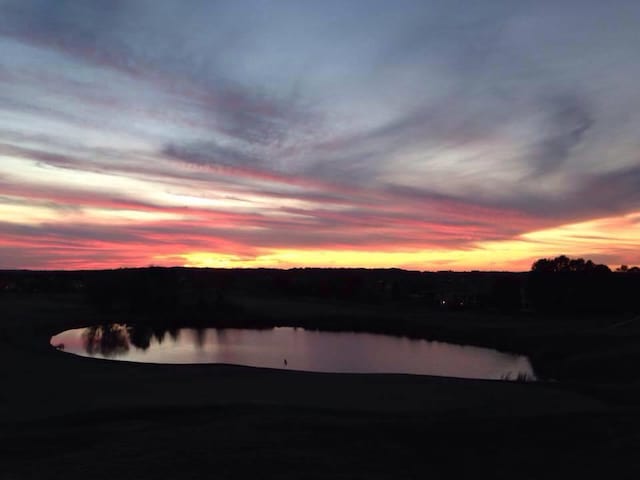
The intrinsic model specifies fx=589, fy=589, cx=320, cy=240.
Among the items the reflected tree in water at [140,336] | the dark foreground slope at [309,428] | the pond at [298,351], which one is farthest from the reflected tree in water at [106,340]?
the dark foreground slope at [309,428]

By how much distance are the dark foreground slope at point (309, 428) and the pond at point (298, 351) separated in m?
11.0

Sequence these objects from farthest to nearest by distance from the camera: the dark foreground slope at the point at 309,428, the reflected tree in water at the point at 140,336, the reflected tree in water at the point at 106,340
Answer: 1. the reflected tree in water at the point at 140,336
2. the reflected tree in water at the point at 106,340
3. the dark foreground slope at the point at 309,428

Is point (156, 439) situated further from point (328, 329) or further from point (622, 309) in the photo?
point (622, 309)

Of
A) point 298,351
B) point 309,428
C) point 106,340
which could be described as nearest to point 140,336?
point 106,340

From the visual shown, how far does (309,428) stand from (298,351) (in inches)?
1075

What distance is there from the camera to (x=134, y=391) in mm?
18969

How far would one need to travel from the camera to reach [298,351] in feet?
129

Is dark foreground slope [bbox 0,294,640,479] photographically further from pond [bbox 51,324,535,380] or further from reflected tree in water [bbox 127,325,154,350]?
reflected tree in water [bbox 127,325,154,350]

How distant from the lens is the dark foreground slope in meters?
9.88

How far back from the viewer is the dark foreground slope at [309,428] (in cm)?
988

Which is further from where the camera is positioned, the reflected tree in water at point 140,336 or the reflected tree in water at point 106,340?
the reflected tree in water at point 140,336

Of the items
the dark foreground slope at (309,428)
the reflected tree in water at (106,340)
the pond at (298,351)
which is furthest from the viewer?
the reflected tree in water at (106,340)

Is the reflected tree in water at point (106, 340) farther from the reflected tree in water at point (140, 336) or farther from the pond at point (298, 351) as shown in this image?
the reflected tree in water at point (140, 336)

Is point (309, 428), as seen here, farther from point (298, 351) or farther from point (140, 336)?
point (140, 336)
